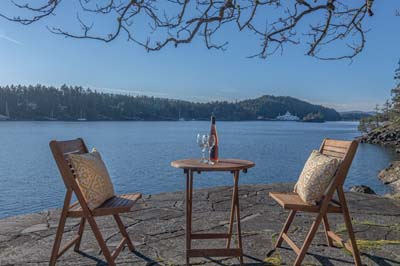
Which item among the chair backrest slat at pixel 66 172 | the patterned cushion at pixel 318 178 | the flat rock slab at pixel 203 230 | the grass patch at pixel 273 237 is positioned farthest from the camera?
the grass patch at pixel 273 237

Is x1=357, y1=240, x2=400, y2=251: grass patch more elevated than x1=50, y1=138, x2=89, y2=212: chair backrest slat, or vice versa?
x1=50, y1=138, x2=89, y2=212: chair backrest slat

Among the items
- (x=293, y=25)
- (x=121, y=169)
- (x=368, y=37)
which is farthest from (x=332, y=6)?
(x=121, y=169)

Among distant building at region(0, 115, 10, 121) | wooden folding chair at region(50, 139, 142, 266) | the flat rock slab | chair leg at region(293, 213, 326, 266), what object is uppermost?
wooden folding chair at region(50, 139, 142, 266)

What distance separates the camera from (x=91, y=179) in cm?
233

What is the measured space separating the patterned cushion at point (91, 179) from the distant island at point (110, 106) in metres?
50.7

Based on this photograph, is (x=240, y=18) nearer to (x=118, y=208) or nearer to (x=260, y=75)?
(x=118, y=208)

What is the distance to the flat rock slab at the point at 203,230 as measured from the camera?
2549 mm

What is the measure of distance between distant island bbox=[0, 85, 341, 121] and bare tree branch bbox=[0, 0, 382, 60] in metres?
49.4

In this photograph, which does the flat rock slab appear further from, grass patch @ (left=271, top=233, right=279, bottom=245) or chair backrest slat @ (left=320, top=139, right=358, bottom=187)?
chair backrest slat @ (left=320, top=139, right=358, bottom=187)

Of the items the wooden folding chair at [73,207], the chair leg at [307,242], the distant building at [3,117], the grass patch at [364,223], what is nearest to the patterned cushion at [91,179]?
the wooden folding chair at [73,207]

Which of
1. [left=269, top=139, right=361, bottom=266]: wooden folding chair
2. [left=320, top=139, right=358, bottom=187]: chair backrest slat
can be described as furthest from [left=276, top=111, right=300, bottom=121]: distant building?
[left=269, top=139, right=361, bottom=266]: wooden folding chair

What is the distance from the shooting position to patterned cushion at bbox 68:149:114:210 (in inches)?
89.2

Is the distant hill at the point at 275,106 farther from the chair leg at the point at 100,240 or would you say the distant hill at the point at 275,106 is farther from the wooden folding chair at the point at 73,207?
the chair leg at the point at 100,240

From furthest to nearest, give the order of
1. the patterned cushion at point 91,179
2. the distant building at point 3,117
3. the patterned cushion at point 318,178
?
the distant building at point 3,117
the patterned cushion at point 318,178
the patterned cushion at point 91,179
